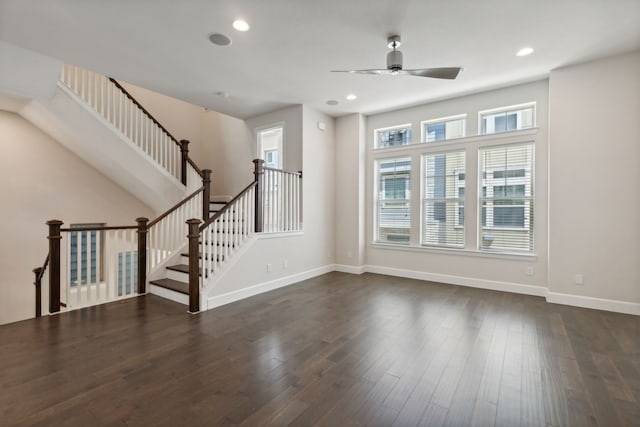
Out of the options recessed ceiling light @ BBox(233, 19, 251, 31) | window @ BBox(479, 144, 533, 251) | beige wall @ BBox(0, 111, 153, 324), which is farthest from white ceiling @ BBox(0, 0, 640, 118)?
beige wall @ BBox(0, 111, 153, 324)

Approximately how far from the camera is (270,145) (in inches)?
251

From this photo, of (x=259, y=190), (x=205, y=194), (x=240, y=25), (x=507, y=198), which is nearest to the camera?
(x=240, y=25)

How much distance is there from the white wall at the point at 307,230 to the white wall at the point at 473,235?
827 mm

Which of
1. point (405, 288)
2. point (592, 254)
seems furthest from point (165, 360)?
point (592, 254)

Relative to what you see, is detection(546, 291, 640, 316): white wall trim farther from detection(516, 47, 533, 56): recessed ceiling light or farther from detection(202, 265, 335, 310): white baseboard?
detection(202, 265, 335, 310): white baseboard

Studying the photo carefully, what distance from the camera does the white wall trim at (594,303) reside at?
3.66m

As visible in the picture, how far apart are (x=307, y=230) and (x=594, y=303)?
13.9ft

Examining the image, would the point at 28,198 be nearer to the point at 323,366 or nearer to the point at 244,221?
the point at 244,221

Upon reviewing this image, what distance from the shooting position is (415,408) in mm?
1935

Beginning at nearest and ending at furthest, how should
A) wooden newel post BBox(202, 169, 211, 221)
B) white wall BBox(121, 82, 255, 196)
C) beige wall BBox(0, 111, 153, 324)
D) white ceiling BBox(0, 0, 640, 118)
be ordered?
white ceiling BBox(0, 0, 640, 118) < beige wall BBox(0, 111, 153, 324) < wooden newel post BBox(202, 169, 211, 221) < white wall BBox(121, 82, 255, 196)

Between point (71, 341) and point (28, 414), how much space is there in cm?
120

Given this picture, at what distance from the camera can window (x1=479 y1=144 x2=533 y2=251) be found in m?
4.57

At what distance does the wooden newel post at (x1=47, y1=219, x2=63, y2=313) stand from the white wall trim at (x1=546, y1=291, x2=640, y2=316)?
645 centimetres

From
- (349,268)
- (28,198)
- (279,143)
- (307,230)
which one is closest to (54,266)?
(28,198)
